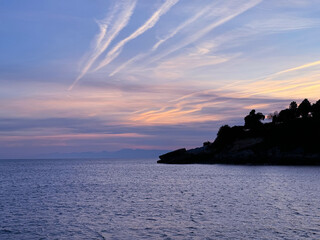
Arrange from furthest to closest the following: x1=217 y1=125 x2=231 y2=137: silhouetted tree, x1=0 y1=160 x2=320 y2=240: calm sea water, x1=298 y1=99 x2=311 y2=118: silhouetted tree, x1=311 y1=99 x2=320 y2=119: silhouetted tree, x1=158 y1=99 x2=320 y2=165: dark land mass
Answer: x1=298 y1=99 x2=311 y2=118: silhouetted tree
x1=311 y1=99 x2=320 y2=119: silhouetted tree
x1=217 y1=125 x2=231 y2=137: silhouetted tree
x1=158 y1=99 x2=320 y2=165: dark land mass
x1=0 y1=160 x2=320 y2=240: calm sea water

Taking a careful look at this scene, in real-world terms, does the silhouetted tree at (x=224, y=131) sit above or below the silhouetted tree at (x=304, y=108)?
below

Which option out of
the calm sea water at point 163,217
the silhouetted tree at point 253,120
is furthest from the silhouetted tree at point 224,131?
the calm sea water at point 163,217

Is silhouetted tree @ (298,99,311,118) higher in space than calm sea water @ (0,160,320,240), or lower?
higher

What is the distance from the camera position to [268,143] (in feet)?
540

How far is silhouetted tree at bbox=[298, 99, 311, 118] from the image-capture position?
625ft

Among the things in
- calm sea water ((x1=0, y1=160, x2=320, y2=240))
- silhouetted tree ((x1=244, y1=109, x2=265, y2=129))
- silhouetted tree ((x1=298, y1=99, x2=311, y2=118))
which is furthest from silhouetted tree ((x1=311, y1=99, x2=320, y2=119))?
calm sea water ((x1=0, y1=160, x2=320, y2=240))

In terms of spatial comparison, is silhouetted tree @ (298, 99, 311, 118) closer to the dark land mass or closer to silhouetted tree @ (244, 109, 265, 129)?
the dark land mass

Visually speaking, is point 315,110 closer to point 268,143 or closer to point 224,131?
point 268,143

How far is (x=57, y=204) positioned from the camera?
45.1 m

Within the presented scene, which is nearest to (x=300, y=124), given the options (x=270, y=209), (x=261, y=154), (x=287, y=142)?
(x=287, y=142)

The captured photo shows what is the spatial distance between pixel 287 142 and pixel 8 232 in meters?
151

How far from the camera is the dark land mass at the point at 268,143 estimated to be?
508 ft

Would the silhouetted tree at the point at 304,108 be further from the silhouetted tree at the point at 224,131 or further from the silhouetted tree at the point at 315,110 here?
the silhouetted tree at the point at 224,131

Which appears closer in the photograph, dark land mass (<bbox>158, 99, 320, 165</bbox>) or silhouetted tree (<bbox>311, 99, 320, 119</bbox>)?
dark land mass (<bbox>158, 99, 320, 165</bbox>)
